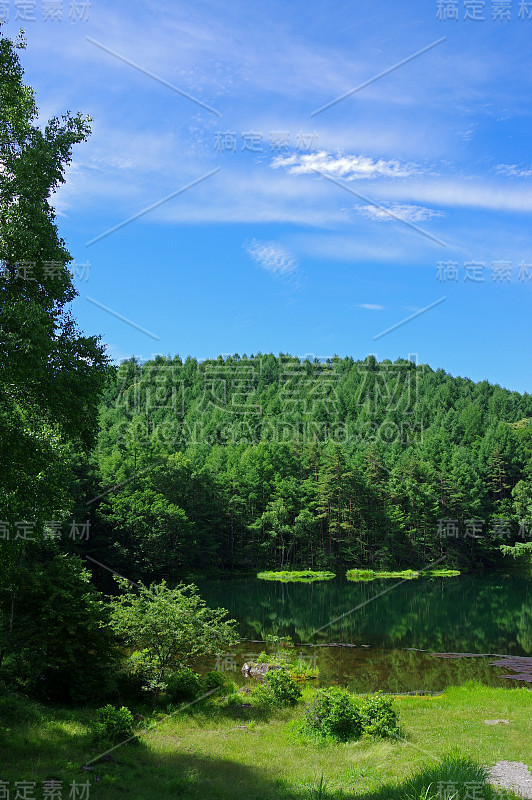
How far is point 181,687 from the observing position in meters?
16.8

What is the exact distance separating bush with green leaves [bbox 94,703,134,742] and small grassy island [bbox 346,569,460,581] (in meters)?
50.3

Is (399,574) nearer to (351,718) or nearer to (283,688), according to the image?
(283,688)

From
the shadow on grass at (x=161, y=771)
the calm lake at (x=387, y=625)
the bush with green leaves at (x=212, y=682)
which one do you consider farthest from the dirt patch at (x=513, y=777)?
the calm lake at (x=387, y=625)

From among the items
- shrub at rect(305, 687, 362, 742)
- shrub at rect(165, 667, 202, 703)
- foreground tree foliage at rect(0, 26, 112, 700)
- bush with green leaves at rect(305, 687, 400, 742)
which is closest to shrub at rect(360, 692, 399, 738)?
bush with green leaves at rect(305, 687, 400, 742)

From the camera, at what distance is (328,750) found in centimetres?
1252

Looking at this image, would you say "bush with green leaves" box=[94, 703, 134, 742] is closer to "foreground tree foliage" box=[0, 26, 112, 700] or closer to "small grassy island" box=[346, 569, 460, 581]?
"foreground tree foliage" box=[0, 26, 112, 700]

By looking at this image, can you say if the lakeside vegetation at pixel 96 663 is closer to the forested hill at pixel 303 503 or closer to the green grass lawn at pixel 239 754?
the green grass lawn at pixel 239 754

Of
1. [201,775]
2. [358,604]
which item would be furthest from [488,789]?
[358,604]

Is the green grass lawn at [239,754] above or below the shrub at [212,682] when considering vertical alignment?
above

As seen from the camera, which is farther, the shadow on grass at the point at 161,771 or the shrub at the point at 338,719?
the shrub at the point at 338,719

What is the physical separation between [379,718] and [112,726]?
6.18 metres

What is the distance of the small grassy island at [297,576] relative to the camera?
59.6 metres

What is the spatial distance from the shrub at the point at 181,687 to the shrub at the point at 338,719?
4431mm

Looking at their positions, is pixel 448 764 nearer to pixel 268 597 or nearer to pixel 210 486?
pixel 268 597
